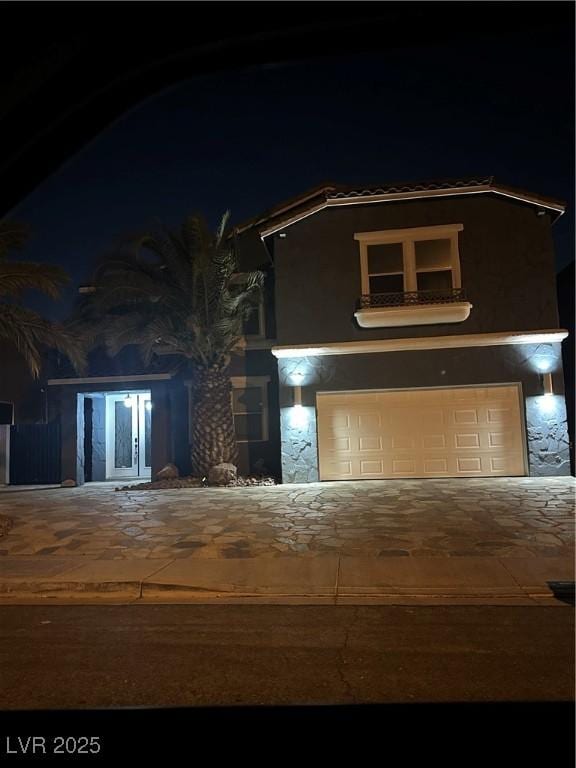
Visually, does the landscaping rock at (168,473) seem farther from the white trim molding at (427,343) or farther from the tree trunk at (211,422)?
the white trim molding at (427,343)

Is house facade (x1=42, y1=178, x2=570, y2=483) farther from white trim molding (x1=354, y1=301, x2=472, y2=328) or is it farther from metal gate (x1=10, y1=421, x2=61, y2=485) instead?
metal gate (x1=10, y1=421, x2=61, y2=485)

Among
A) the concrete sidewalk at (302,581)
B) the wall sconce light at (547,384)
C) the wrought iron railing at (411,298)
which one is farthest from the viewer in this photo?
the wrought iron railing at (411,298)

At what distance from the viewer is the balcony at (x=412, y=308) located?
13.7m

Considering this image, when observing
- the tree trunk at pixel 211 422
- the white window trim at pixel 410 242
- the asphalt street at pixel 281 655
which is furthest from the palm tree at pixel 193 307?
the asphalt street at pixel 281 655

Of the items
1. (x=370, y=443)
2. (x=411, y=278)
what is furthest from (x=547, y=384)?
(x=370, y=443)

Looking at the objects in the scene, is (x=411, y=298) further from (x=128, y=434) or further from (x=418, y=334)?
(x=128, y=434)

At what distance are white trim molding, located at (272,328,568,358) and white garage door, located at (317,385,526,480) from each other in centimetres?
114

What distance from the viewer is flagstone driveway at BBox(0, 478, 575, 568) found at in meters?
7.41

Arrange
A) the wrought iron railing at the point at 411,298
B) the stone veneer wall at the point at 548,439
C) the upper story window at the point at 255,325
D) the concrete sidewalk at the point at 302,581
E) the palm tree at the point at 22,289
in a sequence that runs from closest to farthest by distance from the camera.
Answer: the concrete sidewalk at the point at 302,581 < the palm tree at the point at 22,289 < the stone veneer wall at the point at 548,439 < the wrought iron railing at the point at 411,298 < the upper story window at the point at 255,325

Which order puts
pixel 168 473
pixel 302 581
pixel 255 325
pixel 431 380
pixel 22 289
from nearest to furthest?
pixel 302 581 → pixel 22 289 → pixel 431 380 → pixel 168 473 → pixel 255 325

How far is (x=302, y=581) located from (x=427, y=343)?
9269mm

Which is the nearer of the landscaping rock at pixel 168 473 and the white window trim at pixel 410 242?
the white window trim at pixel 410 242

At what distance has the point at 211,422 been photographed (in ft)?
49.2

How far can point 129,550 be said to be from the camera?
7.64 meters
